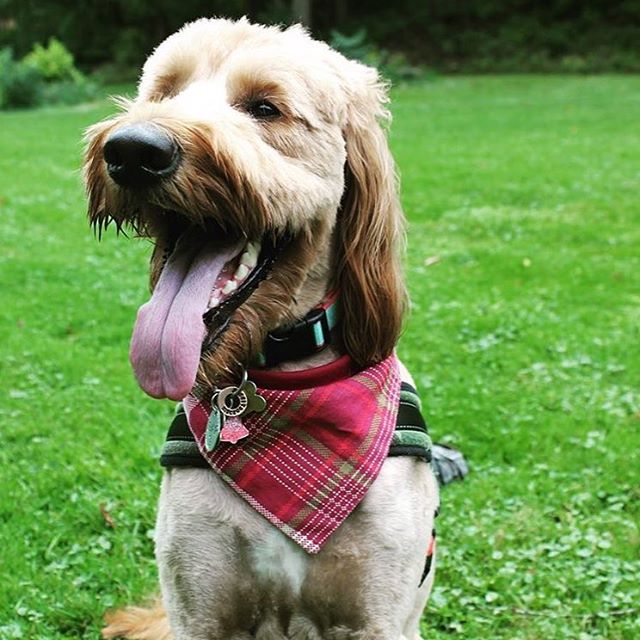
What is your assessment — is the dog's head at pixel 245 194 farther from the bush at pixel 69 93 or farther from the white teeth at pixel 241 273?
the bush at pixel 69 93

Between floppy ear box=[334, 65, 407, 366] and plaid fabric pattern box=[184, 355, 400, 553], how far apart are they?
14 centimetres

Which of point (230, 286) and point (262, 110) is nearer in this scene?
point (230, 286)

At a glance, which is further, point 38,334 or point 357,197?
point 38,334

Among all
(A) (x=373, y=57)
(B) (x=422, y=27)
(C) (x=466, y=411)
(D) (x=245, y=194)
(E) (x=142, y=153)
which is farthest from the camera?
(B) (x=422, y=27)

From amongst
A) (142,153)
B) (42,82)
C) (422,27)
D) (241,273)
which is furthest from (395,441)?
(422,27)

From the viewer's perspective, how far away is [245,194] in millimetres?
2209

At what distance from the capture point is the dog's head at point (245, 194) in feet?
7.14

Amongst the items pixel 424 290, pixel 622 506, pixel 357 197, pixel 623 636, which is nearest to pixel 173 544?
pixel 357 197

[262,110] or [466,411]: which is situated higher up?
[262,110]

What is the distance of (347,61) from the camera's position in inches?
106

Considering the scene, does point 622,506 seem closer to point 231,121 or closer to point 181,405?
point 181,405

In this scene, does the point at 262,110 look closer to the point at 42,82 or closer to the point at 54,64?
the point at 42,82

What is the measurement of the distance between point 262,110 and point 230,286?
0.48 metres

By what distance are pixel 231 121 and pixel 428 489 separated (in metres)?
1.19
